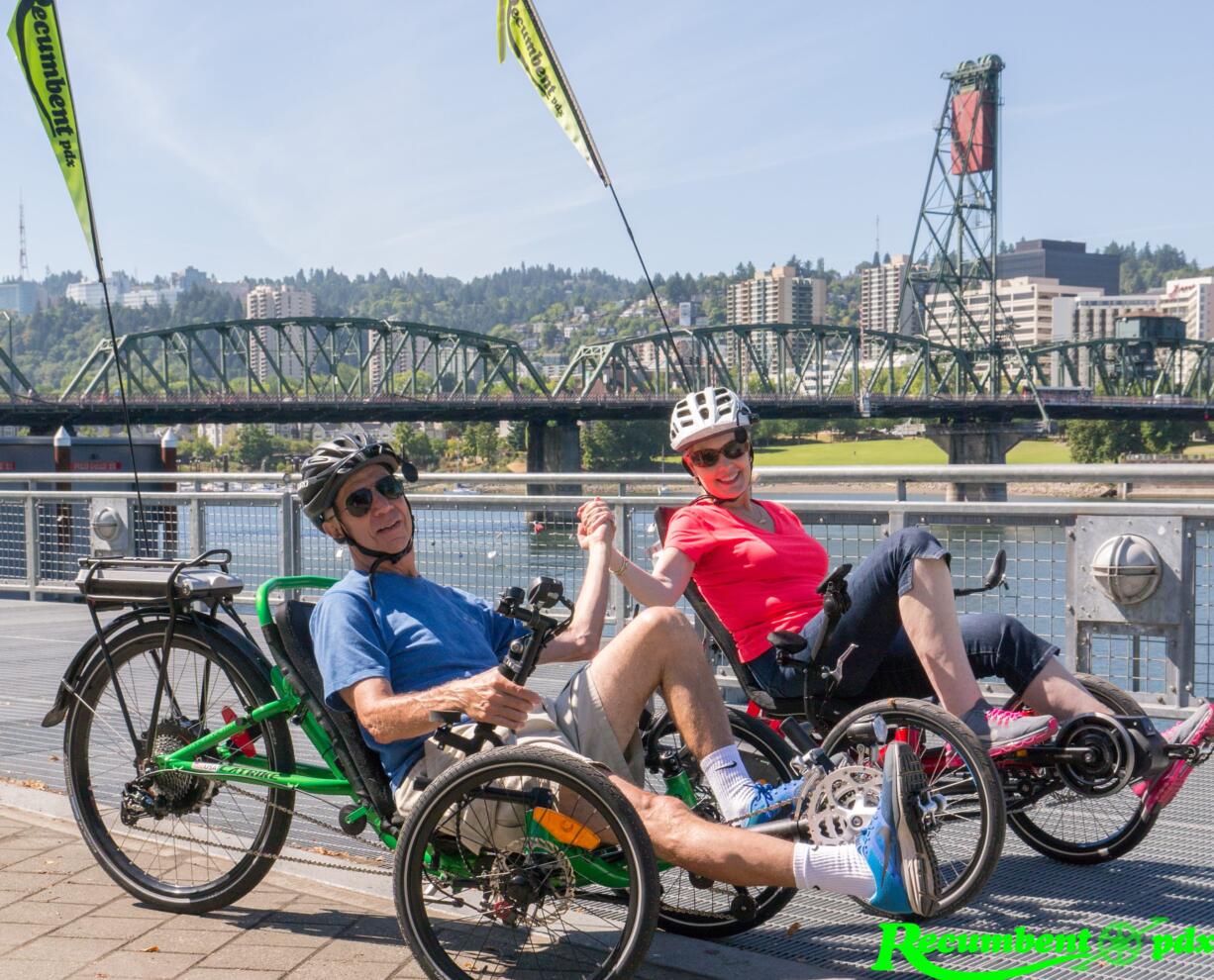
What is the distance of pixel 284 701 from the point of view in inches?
146

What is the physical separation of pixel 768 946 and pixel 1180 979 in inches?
35.3

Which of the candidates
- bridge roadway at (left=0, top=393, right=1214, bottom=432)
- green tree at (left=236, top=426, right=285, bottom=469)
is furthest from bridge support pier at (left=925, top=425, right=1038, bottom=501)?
green tree at (left=236, top=426, right=285, bottom=469)

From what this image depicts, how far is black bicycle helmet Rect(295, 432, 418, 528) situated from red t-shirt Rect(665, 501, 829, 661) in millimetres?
1060

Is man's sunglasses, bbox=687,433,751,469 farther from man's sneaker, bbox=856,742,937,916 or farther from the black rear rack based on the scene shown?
man's sneaker, bbox=856,742,937,916

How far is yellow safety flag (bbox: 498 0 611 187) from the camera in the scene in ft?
20.3

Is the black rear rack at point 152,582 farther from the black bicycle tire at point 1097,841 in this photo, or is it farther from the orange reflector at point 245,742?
the black bicycle tire at point 1097,841

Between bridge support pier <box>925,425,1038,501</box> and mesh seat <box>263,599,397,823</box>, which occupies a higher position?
mesh seat <box>263,599,397,823</box>

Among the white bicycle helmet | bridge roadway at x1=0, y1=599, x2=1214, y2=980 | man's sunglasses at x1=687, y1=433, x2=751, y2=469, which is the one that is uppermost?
the white bicycle helmet

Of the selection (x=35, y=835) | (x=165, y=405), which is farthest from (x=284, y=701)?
(x=165, y=405)

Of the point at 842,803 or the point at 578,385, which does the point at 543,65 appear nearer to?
the point at 842,803

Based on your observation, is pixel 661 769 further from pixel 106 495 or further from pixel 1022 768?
pixel 106 495

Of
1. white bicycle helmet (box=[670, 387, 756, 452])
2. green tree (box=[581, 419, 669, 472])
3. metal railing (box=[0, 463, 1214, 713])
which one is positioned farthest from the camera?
green tree (box=[581, 419, 669, 472])

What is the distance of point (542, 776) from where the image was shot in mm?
2953

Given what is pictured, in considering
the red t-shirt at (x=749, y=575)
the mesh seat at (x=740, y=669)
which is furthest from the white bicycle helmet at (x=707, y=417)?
the mesh seat at (x=740, y=669)
